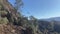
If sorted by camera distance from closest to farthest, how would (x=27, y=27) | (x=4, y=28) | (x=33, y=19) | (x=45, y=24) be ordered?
(x=4, y=28)
(x=27, y=27)
(x=33, y=19)
(x=45, y=24)

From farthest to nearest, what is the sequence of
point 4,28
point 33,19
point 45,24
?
point 45,24 → point 33,19 → point 4,28

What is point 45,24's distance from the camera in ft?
204

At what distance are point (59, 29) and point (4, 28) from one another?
38.7m

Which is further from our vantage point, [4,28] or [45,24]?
[45,24]

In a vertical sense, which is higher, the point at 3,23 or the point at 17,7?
the point at 17,7

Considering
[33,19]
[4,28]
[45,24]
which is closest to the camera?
[4,28]

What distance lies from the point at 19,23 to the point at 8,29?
27.2ft

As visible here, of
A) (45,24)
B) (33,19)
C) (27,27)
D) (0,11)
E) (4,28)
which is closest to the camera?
(4,28)

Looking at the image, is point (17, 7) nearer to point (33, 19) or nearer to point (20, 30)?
point (33, 19)

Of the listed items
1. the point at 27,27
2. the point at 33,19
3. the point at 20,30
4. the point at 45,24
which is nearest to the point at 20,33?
the point at 20,30

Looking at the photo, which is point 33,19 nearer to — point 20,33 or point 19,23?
point 19,23

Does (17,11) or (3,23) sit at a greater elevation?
(17,11)

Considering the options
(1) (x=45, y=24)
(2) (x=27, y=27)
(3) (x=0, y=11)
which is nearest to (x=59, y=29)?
(1) (x=45, y=24)

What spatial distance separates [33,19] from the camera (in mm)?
44656
